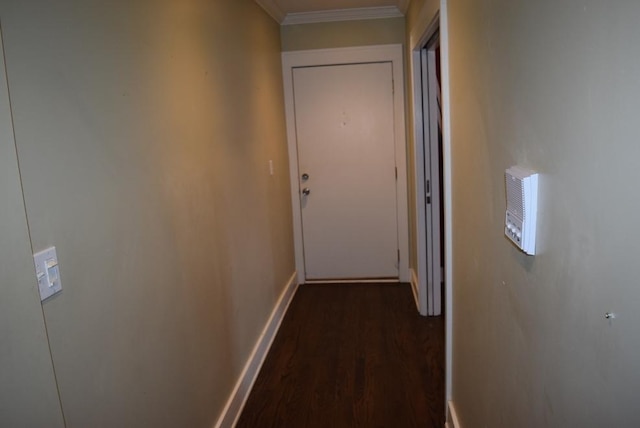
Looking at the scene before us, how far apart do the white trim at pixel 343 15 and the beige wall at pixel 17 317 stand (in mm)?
3193

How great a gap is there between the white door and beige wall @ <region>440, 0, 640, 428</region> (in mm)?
2427

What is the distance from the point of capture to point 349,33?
3.85m

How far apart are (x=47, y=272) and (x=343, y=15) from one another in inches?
133

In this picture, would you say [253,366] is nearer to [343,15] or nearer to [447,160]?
[447,160]

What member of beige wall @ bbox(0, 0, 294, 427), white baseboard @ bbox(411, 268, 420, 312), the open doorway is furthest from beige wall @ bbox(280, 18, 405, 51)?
white baseboard @ bbox(411, 268, 420, 312)

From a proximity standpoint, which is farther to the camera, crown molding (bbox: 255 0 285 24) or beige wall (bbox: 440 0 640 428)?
crown molding (bbox: 255 0 285 24)

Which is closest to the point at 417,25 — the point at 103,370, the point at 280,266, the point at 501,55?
the point at 501,55

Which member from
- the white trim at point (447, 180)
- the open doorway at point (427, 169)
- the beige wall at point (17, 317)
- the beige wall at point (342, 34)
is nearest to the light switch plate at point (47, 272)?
the beige wall at point (17, 317)

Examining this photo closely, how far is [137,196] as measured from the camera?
1.45m

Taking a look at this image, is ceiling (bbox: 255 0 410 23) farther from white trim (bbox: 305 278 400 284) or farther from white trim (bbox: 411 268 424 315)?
white trim (bbox: 305 278 400 284)

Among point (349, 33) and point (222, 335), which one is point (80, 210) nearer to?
point (222, 335)

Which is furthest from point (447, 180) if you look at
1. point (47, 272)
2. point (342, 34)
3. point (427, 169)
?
point (342, 34)

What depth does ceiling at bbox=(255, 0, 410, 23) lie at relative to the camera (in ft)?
11.2

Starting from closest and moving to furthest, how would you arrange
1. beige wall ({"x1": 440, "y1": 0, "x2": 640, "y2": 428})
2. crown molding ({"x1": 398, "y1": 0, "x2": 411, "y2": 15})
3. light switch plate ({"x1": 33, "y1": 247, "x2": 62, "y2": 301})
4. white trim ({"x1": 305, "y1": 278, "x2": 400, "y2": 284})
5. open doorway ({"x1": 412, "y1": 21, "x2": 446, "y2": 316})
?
beige wall ({"x1": 440, "y1": 0, "x2": 640, "y2": 428}) < light switch plate ({"x1": 33, "y1": 247, "x2": 62, "y2": 301}) < open doorway ({"x1": 412, "y1": 21, "x2": 446, "y2": 316}) < crown molding ({"x1": 398, "y1": 0, "x2": 411, "y2": 15}) < white trim ({"x1": 305, "y1": 278, "x2": 400, "y2": 284})
